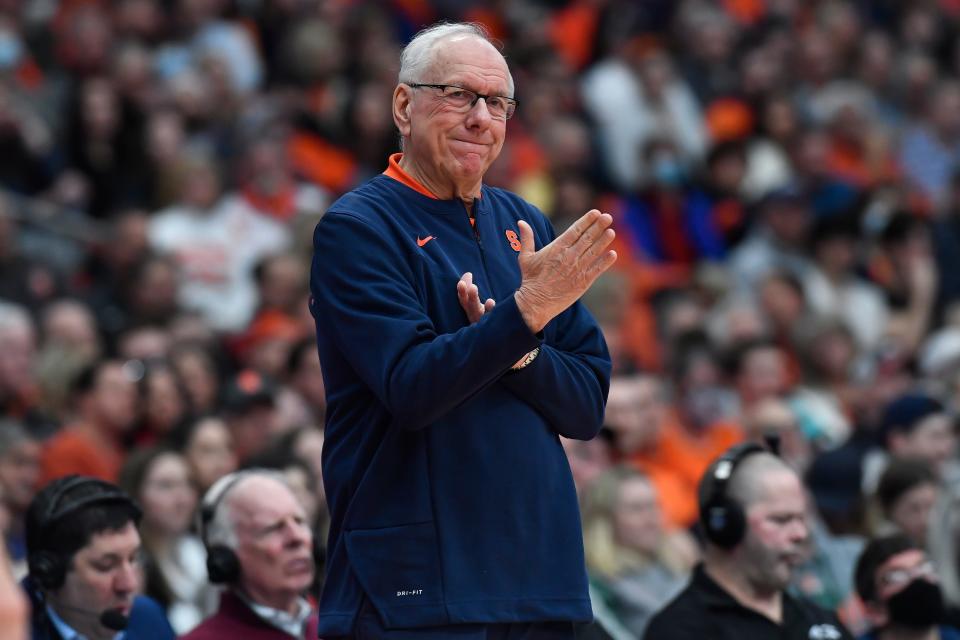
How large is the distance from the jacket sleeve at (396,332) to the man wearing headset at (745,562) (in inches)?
82.8

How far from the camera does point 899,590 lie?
5.52m

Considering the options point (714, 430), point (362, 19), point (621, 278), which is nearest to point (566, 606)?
point (714, 430)

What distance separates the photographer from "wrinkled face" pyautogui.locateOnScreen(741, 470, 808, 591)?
5.19 m

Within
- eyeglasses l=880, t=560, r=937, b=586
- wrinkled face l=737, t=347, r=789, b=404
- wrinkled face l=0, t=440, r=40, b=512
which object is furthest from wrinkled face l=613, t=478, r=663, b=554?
wrinkled face l=737, t=347, r=789, b=404

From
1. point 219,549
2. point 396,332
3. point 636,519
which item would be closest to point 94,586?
point 219,549

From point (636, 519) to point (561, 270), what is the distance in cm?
386

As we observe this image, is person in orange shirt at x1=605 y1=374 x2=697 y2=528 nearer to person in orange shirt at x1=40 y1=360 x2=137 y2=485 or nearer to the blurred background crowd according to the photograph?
the blurred background crowd

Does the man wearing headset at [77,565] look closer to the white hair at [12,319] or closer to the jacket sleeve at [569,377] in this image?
the jacket sleeve at [569,377]

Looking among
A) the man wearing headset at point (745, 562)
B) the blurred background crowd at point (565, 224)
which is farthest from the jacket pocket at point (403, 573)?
the blurred background crowd at point (565, 224)

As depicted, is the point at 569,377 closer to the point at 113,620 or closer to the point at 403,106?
the point at 403,106

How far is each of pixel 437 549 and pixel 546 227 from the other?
2.89ft

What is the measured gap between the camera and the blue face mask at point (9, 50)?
10984 mm

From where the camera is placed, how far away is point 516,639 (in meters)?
3.28

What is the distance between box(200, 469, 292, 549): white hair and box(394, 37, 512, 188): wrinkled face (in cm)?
180
